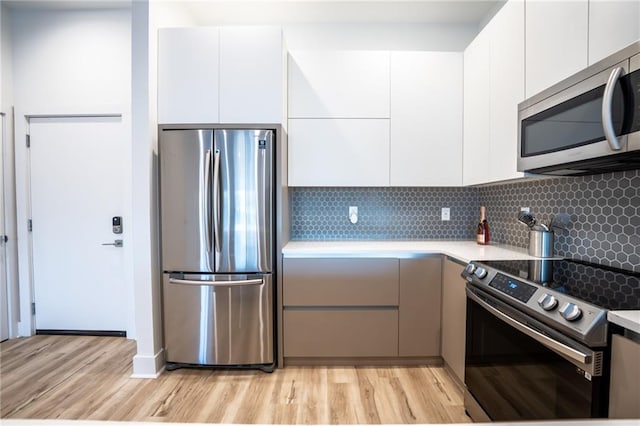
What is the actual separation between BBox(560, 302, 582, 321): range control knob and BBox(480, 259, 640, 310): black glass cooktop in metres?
0.05

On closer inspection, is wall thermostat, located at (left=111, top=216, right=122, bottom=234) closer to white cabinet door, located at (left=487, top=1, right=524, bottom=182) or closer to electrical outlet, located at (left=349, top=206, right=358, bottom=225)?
electrical outlet, located at (left=349, top=206, right=358, bottom=225)

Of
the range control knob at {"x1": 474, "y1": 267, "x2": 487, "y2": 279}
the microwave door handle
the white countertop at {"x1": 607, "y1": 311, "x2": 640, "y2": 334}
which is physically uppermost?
the microwave door handle

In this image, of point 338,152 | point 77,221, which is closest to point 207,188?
point 338,152

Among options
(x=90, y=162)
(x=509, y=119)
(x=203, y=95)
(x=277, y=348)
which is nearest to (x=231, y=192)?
(x=203, y=95)

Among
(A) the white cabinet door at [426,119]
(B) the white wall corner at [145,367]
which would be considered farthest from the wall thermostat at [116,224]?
(A) the white cabinet door at [426,119]

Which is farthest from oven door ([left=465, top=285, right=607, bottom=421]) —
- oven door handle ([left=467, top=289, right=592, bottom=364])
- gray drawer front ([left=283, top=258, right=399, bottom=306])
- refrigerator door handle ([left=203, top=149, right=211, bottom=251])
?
refrigerator door handle ([left=203, top=149, right=211, bottom=251])

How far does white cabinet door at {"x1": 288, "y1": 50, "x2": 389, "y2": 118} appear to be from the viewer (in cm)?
247

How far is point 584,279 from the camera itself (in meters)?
1.30

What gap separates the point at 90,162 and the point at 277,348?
93.8 inches

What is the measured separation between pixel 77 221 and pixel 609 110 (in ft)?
12.3

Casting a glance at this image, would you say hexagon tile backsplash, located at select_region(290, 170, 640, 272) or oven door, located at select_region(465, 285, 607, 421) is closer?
oven door, located at select_region(465, 285, 607, 421)

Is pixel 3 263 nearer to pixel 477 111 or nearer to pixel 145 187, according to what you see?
pixel 145 187

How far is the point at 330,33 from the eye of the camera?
9.14 feet

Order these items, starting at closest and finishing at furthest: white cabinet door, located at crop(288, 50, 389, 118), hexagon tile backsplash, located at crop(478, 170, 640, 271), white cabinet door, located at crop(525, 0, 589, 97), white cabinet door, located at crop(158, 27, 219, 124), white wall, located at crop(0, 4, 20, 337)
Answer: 1. white cabinet door, located at crop(525, 0, 589, 97)
2. hexagon tile backsplash, located at crop(478, 170, 640, 271)
3. white cabinet door, located at crop(158, 27, 219, 124)
4. white cabinet door, located at crop(288, 50, 389, 118)
5. white wall, located at crop(0, 4, 20, 337)
